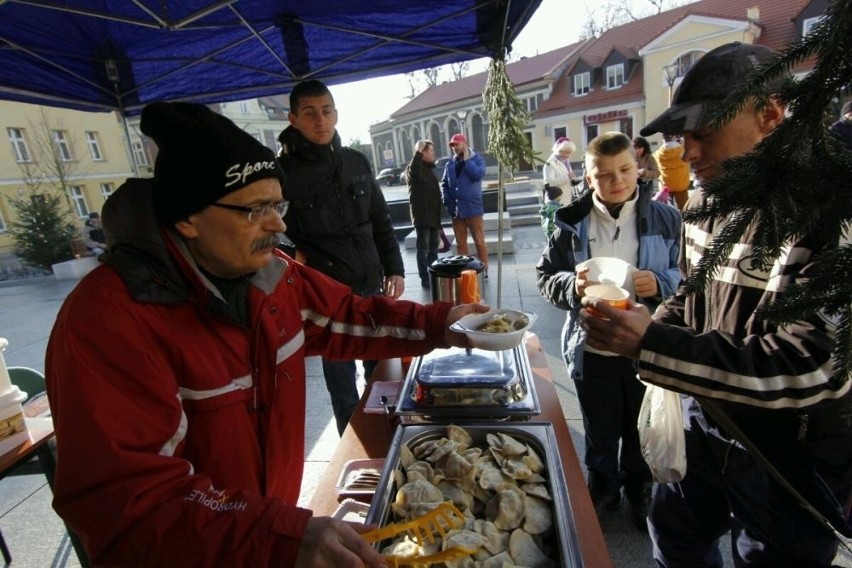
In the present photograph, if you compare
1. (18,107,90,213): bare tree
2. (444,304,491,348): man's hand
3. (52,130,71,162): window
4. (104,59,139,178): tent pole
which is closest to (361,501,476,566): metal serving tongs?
(444,304,491,348): man's hand

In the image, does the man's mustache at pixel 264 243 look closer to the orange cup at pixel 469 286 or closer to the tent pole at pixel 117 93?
the orange cup at pixel 469 286

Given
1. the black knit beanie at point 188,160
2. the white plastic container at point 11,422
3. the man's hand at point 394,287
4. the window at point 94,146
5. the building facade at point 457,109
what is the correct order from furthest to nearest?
the building facade at point 457,109
the window at point 94,146
the man's hand at point 394,287
the white plastic container at point 11,422
the black knit beanie at point 188,160

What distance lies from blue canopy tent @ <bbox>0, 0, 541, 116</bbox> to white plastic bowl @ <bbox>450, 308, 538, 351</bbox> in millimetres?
2380

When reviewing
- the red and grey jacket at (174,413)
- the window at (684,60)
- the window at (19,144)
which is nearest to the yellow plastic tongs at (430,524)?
the red and grey jacket at (174,413)

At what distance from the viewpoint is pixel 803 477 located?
1.32m

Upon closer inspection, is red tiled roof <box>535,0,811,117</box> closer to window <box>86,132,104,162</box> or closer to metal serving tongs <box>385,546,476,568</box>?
metal serving tongs <box>385,546,476,568</box>

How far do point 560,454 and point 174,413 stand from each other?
1.25m

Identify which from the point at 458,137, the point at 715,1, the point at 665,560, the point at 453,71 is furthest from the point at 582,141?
the point at 665,560

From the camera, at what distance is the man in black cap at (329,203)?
288 centimetres

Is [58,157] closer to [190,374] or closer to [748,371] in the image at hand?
[190,374]

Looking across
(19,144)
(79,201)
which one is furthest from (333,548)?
(79,201)

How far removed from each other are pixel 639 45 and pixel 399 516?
1240 inches

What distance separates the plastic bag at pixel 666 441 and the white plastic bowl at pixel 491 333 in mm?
621

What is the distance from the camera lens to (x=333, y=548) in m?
0.93
